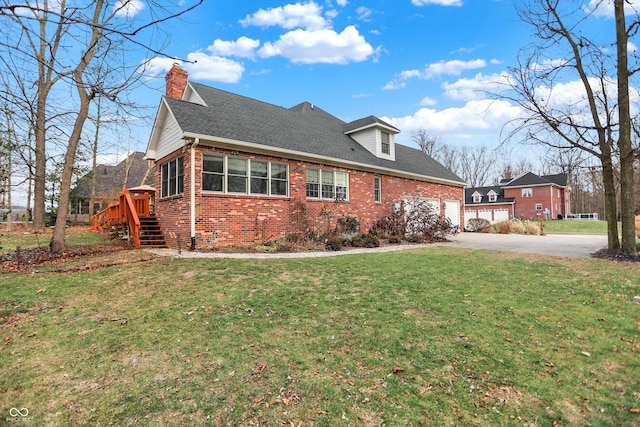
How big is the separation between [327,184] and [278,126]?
3.31m

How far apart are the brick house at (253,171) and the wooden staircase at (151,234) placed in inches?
19.7

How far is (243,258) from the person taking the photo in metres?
8.12

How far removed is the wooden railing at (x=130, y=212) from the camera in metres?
10.9

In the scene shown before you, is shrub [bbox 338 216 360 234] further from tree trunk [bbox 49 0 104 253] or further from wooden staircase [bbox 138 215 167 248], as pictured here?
tree trunk [bbox 49 0 104 253]

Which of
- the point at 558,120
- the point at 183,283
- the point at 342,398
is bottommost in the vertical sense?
the point at 342,398

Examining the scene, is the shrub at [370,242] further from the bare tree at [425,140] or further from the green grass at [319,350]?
the bare tree at [425,140]

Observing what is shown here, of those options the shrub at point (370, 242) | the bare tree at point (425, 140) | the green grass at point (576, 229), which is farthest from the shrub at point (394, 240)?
the bare tree at point (425, 140)

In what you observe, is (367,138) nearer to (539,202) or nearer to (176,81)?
(176,81)

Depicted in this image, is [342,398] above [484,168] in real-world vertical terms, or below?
below

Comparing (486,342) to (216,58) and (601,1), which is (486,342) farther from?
(601,1)

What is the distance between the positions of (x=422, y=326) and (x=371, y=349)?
93cm

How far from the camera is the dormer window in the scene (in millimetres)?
17516

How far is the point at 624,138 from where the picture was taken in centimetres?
910

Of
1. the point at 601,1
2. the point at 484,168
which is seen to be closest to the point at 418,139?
the point at 484,168
